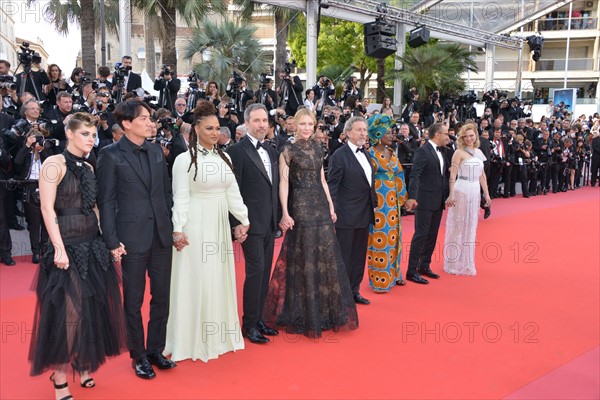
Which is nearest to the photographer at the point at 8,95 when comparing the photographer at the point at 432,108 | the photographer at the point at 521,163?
the photographer at the point at 432,108

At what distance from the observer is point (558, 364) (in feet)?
12.2

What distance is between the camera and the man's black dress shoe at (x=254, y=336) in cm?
401

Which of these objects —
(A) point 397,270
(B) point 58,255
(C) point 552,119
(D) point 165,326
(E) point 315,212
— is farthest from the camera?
(C) point 552,119

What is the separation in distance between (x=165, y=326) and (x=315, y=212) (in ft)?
4.34

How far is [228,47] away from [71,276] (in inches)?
827

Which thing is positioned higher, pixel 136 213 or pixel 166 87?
pixel 166 87

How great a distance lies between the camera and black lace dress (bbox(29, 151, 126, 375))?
117 inches

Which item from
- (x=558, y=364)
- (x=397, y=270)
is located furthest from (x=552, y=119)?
(x=558, y=364)

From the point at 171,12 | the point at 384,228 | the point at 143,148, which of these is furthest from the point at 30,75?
the point at 171,12

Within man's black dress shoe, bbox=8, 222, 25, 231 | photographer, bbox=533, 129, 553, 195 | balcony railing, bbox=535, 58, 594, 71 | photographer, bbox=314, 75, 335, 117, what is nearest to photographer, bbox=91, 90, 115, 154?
man's black dress shoe, bbox=8, 222, 25, 231

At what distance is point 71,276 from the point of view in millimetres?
2988

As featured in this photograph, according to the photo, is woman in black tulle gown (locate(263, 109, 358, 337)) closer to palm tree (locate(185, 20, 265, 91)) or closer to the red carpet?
the red carpet

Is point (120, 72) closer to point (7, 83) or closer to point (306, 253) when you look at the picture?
point (7, 83)

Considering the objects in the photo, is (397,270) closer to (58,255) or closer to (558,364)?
(558,364)
